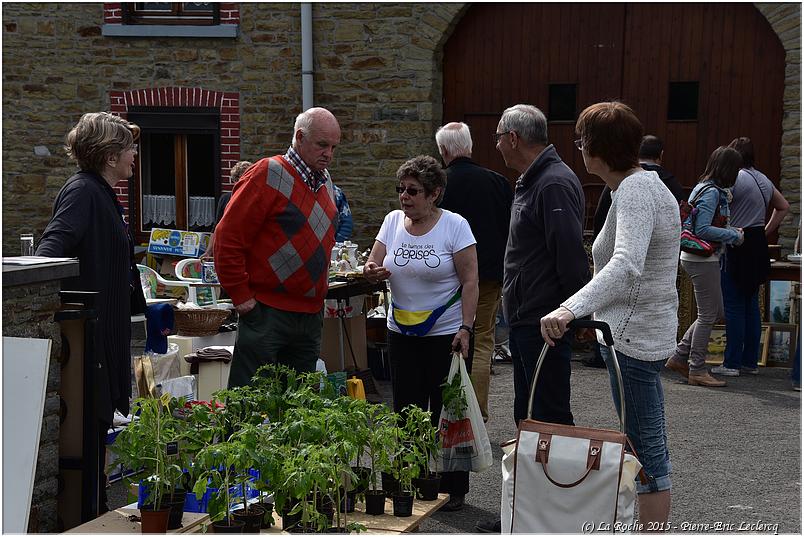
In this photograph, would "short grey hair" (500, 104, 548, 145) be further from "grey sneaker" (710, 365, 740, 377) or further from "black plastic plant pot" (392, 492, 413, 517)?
"grey sneaker" (710, 365, 740, 377)

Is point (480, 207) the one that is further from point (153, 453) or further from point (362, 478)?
point (153, 453)

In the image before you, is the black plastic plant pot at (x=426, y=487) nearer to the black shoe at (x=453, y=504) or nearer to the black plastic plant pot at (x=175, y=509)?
the black shoe at (x=453, y=504)

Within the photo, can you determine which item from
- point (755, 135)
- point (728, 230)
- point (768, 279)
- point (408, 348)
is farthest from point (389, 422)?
point (755, 135)

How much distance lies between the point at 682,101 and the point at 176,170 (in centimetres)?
588

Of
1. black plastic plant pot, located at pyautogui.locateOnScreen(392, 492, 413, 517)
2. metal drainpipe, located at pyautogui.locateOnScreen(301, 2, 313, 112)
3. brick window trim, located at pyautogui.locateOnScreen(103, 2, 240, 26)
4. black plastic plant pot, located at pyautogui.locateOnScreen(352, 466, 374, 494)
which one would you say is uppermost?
brick window trim, located at pyautogui.locateOnScreen(103, 2, 240, 26)

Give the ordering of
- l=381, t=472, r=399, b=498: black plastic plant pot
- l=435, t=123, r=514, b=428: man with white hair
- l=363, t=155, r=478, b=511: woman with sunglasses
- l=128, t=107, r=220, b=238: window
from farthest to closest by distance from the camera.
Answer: l=128, t=107, r=220, b=238: window, l=435, t=123, r=514, b=428: man with white hair, l=363, t=155, r=478, b=511: woman with sunglasses, l=381, t=472, r=399, b=498: black plastic plant pot

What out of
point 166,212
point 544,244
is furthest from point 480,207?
point 166,212

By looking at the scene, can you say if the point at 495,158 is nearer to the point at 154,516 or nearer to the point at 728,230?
the point at 728,230

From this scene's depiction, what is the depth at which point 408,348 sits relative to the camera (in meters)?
5.12

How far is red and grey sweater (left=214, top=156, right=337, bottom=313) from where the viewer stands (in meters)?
4.73

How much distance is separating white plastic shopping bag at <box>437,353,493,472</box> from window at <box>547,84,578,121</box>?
681cm

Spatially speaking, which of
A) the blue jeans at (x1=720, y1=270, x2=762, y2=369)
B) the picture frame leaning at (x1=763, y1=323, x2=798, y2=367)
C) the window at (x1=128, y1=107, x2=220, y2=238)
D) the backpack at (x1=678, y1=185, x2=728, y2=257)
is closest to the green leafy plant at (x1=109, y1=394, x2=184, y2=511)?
the backpack at (x1=678, y1=185, x2=728, y2=257)

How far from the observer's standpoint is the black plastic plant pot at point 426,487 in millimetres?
4312

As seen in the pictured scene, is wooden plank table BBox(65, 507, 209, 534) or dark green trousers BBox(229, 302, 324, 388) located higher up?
dark green trousers BBox(229, 302, 324, 388)
